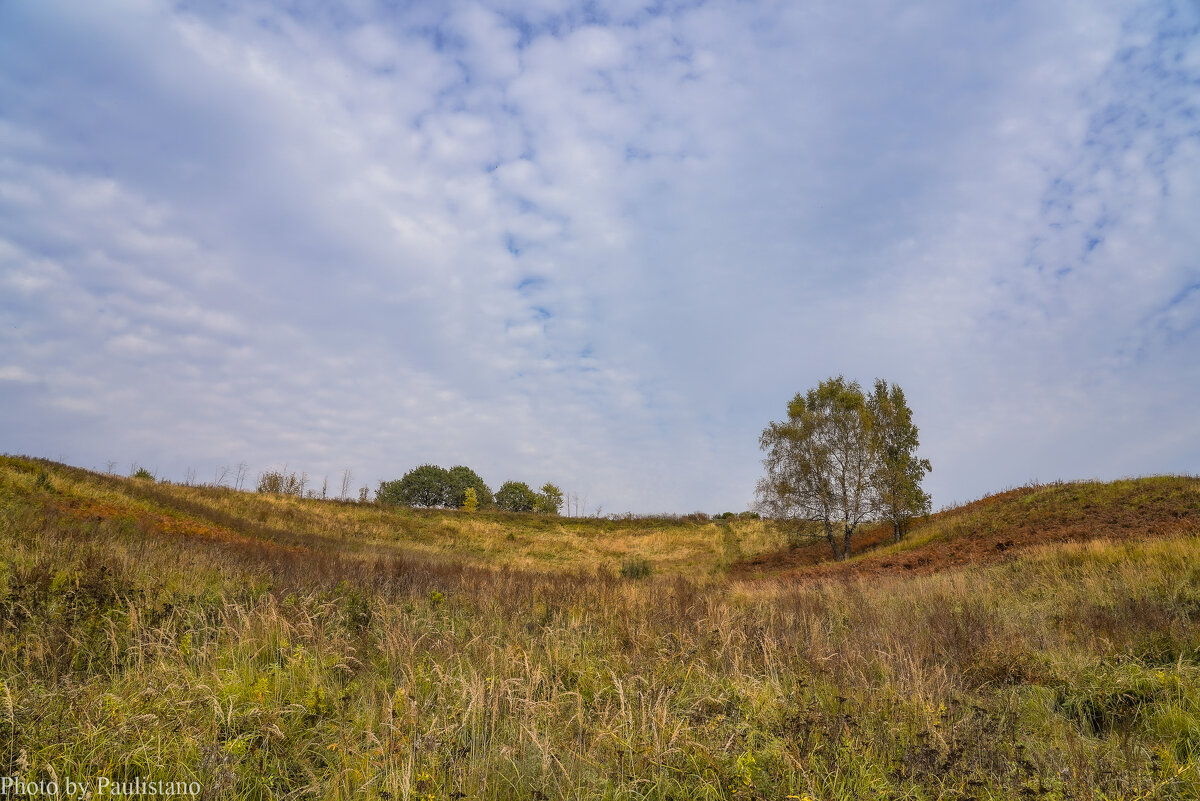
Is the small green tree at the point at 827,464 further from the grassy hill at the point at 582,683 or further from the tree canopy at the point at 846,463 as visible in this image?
the grassy hill at the point at 582,683

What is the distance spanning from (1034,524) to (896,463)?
8315 mm

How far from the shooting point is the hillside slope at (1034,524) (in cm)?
1553

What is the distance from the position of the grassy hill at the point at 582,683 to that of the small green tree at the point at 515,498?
77812 millimetres

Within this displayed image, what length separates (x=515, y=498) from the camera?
88062 mm

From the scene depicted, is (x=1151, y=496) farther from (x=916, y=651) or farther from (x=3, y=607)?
(x=3, y=607)

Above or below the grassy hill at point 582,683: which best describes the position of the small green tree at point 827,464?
above

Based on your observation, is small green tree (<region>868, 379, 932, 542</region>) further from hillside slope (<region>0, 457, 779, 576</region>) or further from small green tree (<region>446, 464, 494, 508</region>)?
small green tree (<region>446, 464, 494, 508</region>)

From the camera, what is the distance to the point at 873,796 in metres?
2.78

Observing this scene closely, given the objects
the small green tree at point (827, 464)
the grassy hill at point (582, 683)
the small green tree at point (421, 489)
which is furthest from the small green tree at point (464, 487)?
the grassy hill at point (582, 683)

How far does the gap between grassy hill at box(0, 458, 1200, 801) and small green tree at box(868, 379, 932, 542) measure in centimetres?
1531

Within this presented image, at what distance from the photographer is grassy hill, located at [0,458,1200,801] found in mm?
2963

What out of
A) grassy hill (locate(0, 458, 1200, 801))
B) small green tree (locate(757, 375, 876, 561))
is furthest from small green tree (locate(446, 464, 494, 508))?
grassy hill (locate(0, 458, 1200, 801))

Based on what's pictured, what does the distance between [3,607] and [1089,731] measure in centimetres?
1061

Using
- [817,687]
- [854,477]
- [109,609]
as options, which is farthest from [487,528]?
[817,687]
